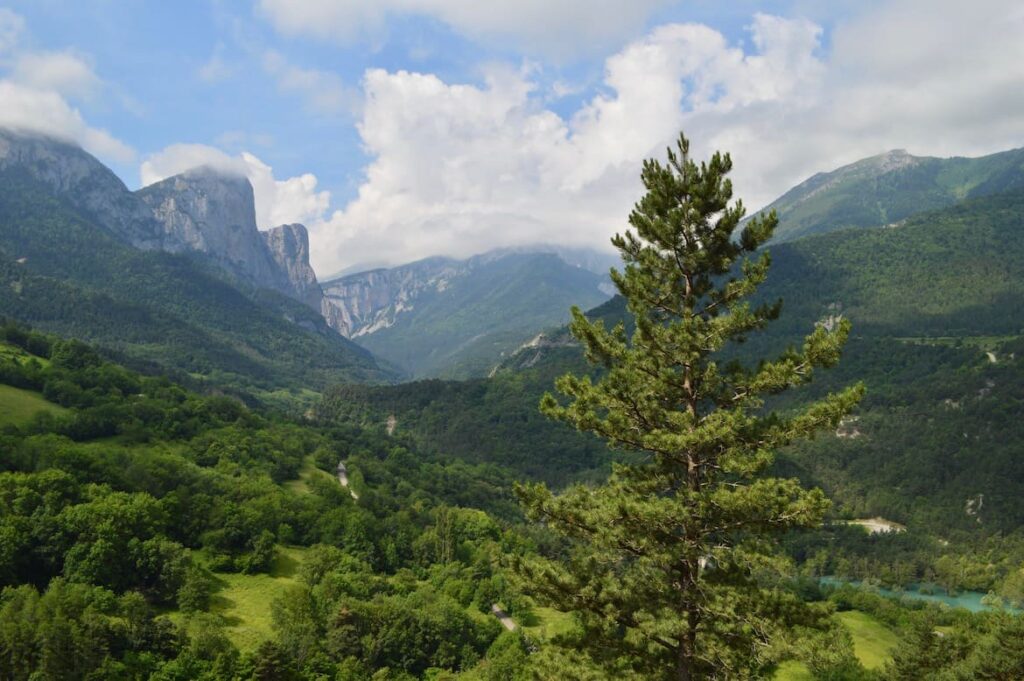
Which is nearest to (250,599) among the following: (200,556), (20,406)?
(200,556)

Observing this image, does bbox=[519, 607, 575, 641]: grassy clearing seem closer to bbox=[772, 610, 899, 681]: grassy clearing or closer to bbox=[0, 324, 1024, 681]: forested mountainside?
bbox=[0, 324, 1024, 681]: forested mountainside

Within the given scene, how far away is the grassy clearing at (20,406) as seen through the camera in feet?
257

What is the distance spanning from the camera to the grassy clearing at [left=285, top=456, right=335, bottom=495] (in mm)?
94750

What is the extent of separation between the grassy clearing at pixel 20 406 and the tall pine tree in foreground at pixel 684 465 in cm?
8728

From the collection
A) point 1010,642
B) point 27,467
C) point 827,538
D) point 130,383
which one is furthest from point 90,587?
point 827,538

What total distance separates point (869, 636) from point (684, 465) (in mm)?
87989

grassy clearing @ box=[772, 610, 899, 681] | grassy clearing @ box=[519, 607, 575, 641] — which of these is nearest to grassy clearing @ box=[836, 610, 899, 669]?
grassy clearing @ box=[772, 610, 899, 681]

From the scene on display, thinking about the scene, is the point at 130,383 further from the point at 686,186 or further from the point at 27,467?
the point at 686,186

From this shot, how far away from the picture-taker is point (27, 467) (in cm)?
6119

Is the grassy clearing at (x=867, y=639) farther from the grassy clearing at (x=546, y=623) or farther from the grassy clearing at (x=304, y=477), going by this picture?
the grassy clearing at (x=304, y=477)

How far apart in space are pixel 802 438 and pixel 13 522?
6120 cm

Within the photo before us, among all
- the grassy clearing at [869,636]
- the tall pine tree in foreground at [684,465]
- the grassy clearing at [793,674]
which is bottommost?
the grassy clearing at [869,636]

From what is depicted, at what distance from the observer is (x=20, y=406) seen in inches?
3275

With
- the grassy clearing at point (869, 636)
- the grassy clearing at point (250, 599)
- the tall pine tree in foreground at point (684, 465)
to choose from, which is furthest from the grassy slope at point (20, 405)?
the grassy clearing at point (869, 636)
